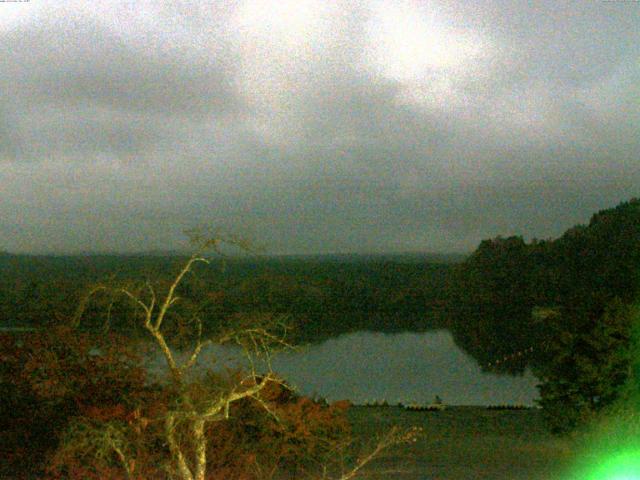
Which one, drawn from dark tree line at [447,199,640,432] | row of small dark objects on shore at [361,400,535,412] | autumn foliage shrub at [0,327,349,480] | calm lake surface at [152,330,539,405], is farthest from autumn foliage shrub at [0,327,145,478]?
dark tree line at [447,199,640,432]

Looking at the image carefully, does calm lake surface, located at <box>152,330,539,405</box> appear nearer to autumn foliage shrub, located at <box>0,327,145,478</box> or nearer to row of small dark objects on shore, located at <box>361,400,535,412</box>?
row of small dark objects on shore, located at <box>361,400,535,412</box>

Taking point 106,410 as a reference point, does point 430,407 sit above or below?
below

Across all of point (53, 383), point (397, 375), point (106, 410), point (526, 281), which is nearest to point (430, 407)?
point (53, 383)

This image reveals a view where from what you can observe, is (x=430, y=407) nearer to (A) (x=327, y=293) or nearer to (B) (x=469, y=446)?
(B) (x=469, y=446)

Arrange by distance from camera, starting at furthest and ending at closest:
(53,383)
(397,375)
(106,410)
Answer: (397,375)
(53,383)
(106,410)

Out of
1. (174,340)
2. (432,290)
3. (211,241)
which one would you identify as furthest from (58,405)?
(432,290)

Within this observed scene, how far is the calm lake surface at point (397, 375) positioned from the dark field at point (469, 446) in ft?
11.2

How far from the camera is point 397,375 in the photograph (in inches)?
1167

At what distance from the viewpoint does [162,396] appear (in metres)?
9.40

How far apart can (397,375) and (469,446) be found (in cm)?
Result: 1794

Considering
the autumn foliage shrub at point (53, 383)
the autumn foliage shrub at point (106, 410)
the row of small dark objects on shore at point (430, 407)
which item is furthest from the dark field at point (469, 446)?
the autumn foliage shrub at point (53, 383)

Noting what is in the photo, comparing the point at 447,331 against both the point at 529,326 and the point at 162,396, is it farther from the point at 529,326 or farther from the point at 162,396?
the point at 162,396

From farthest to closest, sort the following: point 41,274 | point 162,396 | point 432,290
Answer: point 432,290 → point 41,274 → point 162,396

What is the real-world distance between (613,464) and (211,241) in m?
7.01
